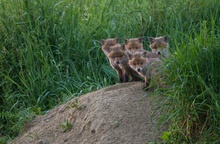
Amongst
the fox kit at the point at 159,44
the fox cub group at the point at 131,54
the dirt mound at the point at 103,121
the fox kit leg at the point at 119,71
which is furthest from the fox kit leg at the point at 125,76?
the dirt mound at the point at 103,121

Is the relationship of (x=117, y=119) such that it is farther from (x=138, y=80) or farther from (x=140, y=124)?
(x=138, y=80)

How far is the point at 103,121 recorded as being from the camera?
232 inches

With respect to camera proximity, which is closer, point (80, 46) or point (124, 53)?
point (124, 53)

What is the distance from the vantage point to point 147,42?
854cm

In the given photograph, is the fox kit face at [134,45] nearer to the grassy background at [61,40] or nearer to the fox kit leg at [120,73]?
the fox kit leg at [120,73]

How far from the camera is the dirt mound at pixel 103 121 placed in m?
5.59

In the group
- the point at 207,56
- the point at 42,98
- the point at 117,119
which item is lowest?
the point at 42,98

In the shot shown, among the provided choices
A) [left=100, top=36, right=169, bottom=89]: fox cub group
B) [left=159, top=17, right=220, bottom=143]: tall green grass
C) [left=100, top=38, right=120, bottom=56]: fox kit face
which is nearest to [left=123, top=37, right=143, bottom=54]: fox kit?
[left=100, top=36, right=169, bottom=89]: fox cub group

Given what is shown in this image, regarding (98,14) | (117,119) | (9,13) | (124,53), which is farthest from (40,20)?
(117,119)

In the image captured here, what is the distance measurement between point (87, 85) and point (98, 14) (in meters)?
1.99

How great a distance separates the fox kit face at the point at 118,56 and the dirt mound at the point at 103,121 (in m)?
0.72

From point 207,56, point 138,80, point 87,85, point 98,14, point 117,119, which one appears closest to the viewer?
point 207,56

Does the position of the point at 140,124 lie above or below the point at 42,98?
above

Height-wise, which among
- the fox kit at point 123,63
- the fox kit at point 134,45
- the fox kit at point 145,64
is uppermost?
the fox kit at point 145,64
